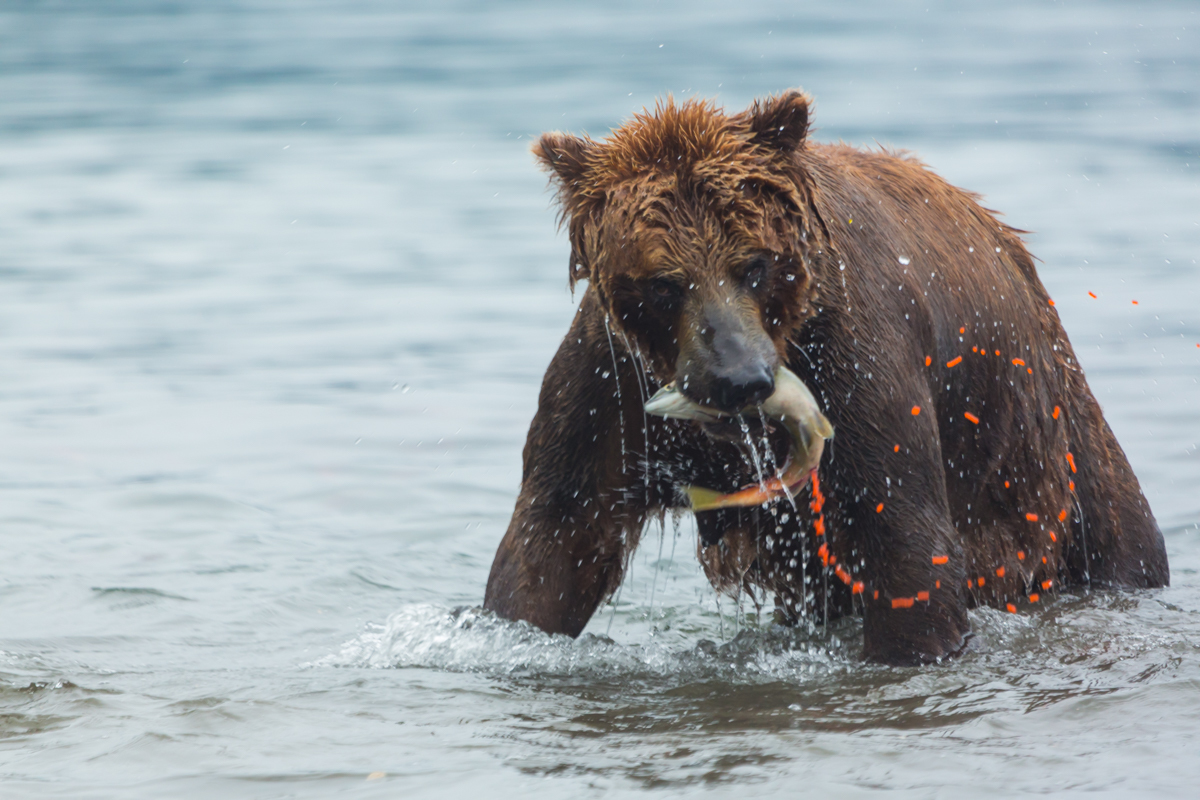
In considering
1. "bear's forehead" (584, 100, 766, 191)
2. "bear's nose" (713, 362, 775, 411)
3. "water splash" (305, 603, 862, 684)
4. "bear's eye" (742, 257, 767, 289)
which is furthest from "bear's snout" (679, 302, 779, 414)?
"water splash" (305, 603, 862, 684)

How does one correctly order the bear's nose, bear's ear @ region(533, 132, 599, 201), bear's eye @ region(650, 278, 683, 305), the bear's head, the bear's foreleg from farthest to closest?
the bear's foreleg, bear's ear @ region(533, 132, 599, 201), bear's eye @ region(650, 278, 683, 305), the bear's head, the bear's nose

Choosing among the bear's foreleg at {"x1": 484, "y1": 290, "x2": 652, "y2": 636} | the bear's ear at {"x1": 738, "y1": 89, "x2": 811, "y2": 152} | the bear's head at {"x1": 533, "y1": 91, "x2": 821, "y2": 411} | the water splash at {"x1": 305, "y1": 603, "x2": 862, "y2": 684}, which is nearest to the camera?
the bear's head at {"x1": 533, "y1": 91, "x2": 821, "y2": 411}

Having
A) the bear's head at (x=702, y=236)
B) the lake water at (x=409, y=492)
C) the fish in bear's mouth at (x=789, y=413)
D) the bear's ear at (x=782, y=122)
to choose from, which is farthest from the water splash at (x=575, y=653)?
the bear's ear at (x=782, y=122)

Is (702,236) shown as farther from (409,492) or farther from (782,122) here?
(409,492)

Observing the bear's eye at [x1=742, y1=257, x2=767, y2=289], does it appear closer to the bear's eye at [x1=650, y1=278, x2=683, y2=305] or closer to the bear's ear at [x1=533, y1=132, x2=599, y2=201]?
the bear's eye at [x1=650, y1=278, x2=683, y2=305]

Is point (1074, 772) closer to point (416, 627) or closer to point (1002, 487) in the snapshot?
point (1002, 487)

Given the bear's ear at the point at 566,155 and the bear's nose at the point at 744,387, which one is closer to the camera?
the bear's nose at the point at 744,387

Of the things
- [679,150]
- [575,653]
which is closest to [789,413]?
[679,150]

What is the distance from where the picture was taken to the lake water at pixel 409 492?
4383 mm

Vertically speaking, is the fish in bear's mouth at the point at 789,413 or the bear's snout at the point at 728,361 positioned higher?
the bear's snout at the point at 728,361

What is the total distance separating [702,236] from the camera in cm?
439

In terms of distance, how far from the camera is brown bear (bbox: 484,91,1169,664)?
4.43 metres

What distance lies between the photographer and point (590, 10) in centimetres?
4316

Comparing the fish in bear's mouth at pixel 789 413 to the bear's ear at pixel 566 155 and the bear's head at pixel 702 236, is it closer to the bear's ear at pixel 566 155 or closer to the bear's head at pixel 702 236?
the bear's head at pixel 702 236
